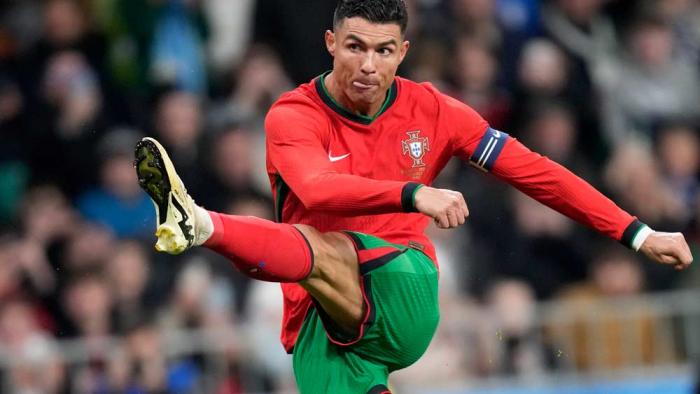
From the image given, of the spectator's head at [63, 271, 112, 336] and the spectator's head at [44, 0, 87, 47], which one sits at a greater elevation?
the spectator's head at [44, 0, 87, 47]

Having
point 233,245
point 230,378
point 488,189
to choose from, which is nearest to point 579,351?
point 488,189

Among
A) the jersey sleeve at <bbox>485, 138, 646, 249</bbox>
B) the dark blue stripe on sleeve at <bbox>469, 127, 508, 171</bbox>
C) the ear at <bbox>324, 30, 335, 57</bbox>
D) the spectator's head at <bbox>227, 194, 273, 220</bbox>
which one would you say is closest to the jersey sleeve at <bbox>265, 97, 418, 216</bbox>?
the ear at <bbox>324, 30, 335, 57</bbox>

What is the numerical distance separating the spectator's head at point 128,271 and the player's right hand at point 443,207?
440 cm

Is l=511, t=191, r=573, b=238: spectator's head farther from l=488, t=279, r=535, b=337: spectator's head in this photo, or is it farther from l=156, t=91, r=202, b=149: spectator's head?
l=156, t=91, r=202, b=149: spectator's head

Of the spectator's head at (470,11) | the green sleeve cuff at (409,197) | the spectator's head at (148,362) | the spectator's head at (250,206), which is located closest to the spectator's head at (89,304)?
the spectator's head at (148,362)

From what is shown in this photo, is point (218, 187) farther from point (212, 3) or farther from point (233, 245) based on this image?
point (233, 245)

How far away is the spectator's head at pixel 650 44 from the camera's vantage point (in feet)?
41.0

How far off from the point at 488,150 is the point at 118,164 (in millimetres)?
4294

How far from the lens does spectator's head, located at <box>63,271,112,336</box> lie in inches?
404

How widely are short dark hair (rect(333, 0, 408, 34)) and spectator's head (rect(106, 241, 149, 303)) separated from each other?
3.83 metres

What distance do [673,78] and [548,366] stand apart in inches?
123

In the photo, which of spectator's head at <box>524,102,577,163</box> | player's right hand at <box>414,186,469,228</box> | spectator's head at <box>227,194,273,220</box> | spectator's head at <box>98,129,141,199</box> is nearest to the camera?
player's right hand at <box>414,186,469,228</box>

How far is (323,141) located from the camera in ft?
23.1

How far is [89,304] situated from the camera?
406 inches
